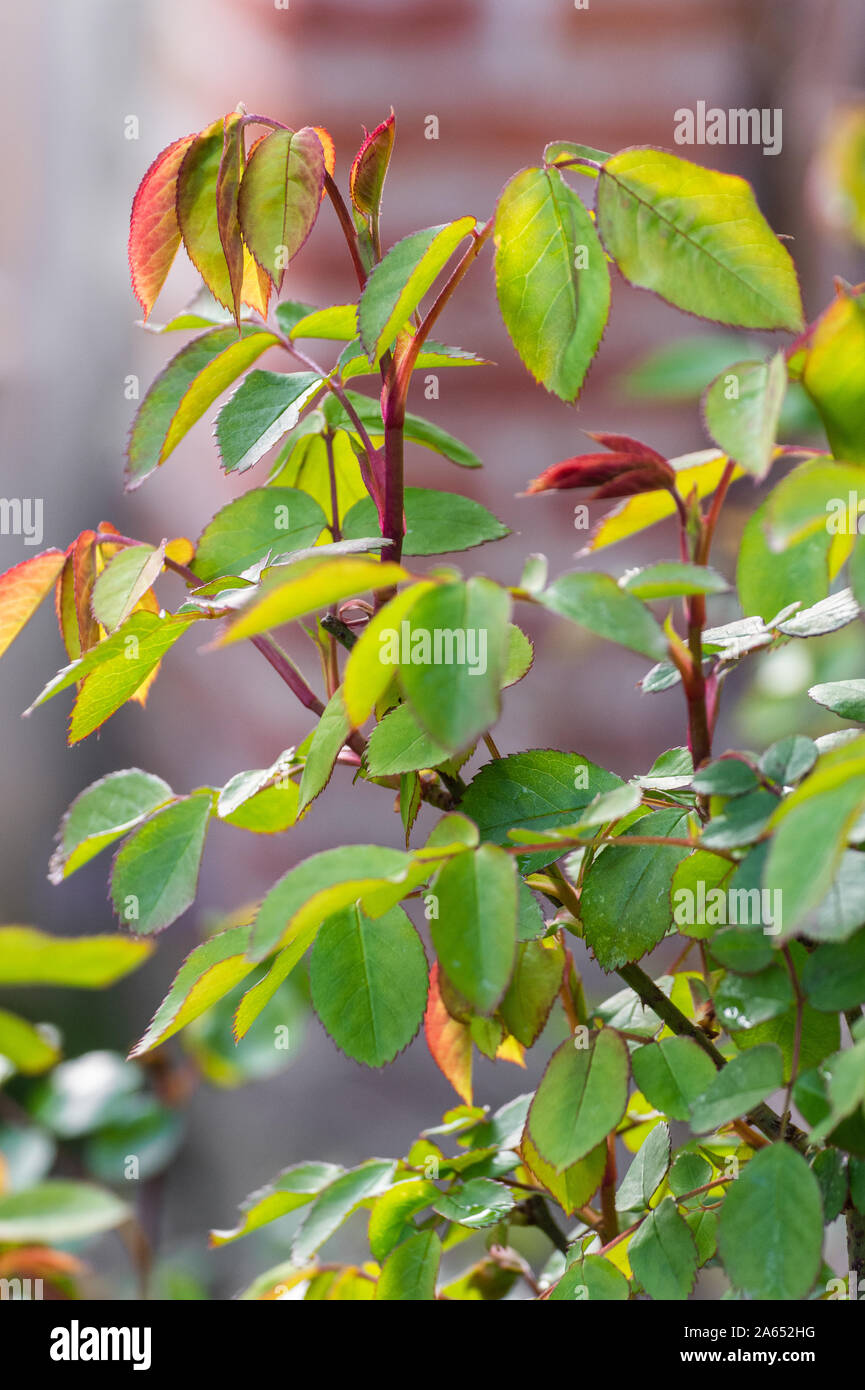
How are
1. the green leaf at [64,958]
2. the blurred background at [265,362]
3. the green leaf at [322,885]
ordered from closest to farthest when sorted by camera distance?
the green leaf at [64,958], the green leaf at [322,885], the blurred background at [265,362]

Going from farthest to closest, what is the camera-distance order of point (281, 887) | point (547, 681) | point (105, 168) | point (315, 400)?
point (105, 168), point (547, 681), point (315, 400), point (281, 887)

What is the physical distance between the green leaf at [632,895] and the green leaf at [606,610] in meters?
0.10

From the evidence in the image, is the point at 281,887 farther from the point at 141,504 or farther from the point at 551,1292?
the point at 141,504

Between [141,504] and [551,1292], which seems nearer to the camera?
[551,1292]

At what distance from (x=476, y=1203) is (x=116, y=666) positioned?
23cm

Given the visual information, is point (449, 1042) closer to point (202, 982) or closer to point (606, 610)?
point (202, 982)

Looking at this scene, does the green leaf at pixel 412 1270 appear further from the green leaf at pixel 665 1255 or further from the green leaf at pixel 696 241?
the green leaf at pixel 696 241

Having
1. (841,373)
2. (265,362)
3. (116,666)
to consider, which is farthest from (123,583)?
(265,362)

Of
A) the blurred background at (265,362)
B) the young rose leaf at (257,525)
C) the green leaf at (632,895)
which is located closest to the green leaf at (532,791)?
the green leaf at (632,895)

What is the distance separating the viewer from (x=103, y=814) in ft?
1.44

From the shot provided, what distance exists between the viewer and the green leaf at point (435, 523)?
43 cm

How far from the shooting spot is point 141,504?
6.79 ft

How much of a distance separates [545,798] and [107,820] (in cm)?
17
